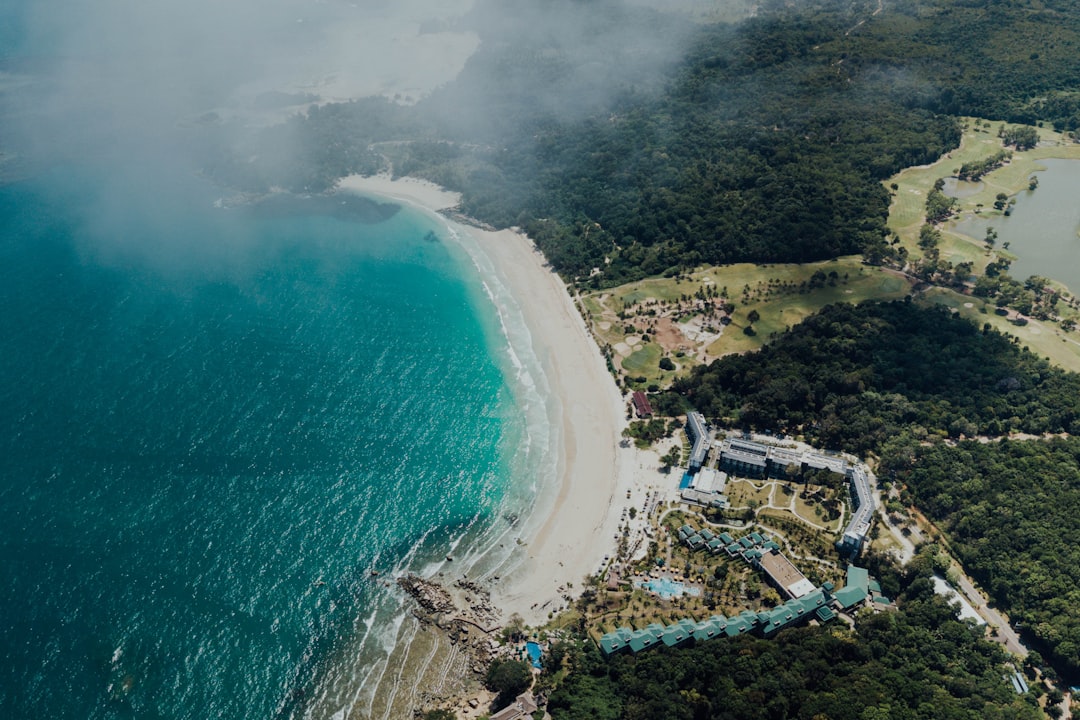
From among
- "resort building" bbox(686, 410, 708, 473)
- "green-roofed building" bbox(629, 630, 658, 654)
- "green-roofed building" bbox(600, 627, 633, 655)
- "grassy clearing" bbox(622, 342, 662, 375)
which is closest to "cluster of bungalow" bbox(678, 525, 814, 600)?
"resort building" bbox(686, 410, 708, 473)

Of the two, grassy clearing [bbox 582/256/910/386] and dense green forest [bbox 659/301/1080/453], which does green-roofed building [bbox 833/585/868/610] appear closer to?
dense green forest [bbox 659/301/1080/453]

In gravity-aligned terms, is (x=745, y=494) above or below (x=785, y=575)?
below

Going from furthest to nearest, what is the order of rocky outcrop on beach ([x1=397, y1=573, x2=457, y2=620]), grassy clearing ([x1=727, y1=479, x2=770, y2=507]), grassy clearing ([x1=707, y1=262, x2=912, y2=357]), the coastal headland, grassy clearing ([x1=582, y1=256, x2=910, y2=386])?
1. grassy clearing ([x1=707, y1=262, x2=912, y2=357])
2. grassy clearing ([x1=582, y1=256, x2=910, y2=386])
3. grassy clearing ([x1=727, y1=479, x2=770, y2=507])
4. the coastal headland
5. rocky outcrop on beach ([x1=397, y1=573, x2=457, y2=620])

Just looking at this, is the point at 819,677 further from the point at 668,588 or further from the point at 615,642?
the point at 615,642

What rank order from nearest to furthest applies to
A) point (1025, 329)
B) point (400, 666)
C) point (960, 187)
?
point (400, 666) < point (1025, 329) < point (960, 187)

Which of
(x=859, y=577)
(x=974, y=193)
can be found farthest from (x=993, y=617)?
(x=974, y=193)

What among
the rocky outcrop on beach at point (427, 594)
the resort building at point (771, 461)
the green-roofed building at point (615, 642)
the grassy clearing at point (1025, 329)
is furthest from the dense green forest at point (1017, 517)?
the rocky outcrop on beach at point (427, 594)
